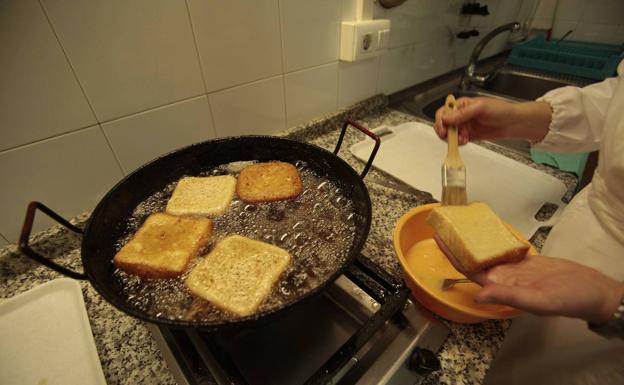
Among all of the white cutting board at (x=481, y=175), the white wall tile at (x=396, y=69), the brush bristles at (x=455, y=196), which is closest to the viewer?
the brush bristles at (x=455, y=196)

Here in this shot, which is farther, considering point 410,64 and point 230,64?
point 410,64

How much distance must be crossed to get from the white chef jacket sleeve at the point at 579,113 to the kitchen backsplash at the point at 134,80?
638 mm

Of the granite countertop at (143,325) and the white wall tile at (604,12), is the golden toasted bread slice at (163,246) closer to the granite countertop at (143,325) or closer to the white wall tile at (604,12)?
the granite countertop at (143,325)

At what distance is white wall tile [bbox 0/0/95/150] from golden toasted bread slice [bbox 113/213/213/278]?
271mm

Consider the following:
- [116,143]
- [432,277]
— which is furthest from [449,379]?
[116,143]

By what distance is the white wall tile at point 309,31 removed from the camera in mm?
799

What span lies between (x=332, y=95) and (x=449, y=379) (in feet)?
2.99

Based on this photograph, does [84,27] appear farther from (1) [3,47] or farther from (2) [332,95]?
(2) [332,95]

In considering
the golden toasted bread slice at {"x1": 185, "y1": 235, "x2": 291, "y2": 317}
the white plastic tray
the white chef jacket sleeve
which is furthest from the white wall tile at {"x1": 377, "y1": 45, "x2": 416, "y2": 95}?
the white plastic tray

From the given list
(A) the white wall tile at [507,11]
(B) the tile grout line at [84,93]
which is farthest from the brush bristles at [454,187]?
(A) the white wall tile at [507,11]

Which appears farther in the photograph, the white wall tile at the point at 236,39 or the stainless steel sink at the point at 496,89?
the stainless steel sink at the point at 496,89

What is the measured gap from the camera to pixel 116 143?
2.14ft

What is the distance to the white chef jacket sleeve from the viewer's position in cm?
68

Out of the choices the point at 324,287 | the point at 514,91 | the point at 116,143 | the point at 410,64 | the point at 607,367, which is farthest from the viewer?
the point at 514,91
